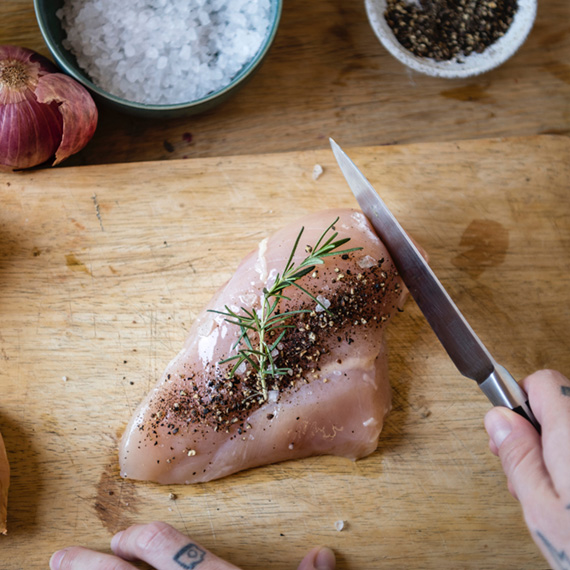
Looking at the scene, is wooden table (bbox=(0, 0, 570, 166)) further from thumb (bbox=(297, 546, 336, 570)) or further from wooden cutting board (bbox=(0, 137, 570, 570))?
thumb (bbox=(297, 546, 336, 570))

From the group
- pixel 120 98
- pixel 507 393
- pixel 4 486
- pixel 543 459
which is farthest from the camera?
pixel 120 98

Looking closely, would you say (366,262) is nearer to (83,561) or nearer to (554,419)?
(554,419)

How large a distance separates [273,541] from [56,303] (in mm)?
998

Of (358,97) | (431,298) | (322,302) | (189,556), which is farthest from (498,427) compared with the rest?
(358,97)

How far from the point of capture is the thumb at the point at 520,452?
4.20ft

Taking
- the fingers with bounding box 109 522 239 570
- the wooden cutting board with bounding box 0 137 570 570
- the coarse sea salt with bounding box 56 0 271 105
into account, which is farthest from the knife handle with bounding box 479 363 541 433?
the coarse sea salt with bounding box 56 0 271 105

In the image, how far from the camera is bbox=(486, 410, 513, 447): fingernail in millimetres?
1396

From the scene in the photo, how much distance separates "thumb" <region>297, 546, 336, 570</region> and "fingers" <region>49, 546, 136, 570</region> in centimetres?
49

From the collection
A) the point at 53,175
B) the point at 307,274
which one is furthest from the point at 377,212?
the point at 53,175

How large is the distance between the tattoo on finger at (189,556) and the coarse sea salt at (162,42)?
4.49ft

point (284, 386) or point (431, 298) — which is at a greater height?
point (431, 298)

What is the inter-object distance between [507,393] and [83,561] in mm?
1261

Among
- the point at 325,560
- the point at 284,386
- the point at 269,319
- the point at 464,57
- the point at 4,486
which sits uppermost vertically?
the point at 464,57

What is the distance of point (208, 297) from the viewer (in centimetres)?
182
